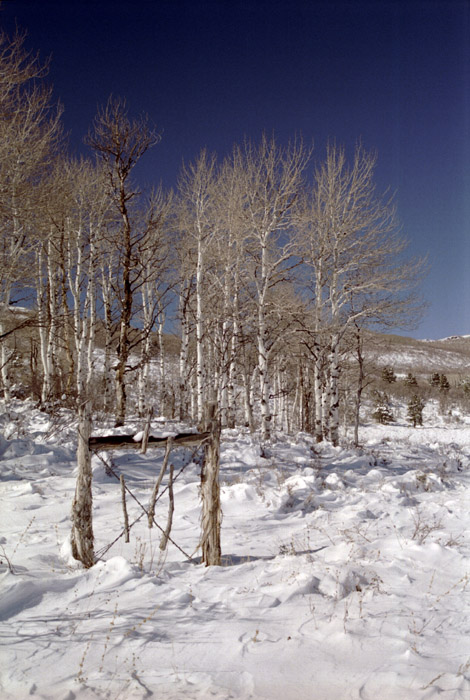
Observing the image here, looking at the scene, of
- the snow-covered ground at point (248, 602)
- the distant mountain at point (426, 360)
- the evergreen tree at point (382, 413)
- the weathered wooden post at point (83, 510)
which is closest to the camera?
the snow-covered ground at point (248, 602)

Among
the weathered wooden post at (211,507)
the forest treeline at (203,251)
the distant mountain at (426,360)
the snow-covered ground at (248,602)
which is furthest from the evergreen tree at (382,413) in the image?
the distant mountain at (426,360)

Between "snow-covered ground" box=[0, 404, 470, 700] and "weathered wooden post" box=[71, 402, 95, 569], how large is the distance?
0.20 metres

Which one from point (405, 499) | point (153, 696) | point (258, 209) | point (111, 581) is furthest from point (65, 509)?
point (258, 209)

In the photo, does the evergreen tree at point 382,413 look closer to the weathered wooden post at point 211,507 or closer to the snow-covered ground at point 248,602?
the snow-covered ground at point 248,602

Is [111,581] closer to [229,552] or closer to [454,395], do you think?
[229,552]

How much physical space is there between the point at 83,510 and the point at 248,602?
2.14 m

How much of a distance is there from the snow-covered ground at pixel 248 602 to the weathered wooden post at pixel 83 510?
196mm

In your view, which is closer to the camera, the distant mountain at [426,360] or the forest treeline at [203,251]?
the forest treeline at [203,251]

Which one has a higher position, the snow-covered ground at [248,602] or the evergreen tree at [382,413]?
the snow-covered ground at [248,602]

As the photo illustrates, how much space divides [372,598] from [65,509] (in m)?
5.21

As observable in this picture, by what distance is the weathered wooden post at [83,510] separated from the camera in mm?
4512

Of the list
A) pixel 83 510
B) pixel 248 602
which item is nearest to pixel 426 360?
pixel 248 602

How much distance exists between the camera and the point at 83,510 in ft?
14.9

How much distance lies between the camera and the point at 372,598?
376 centimetres
